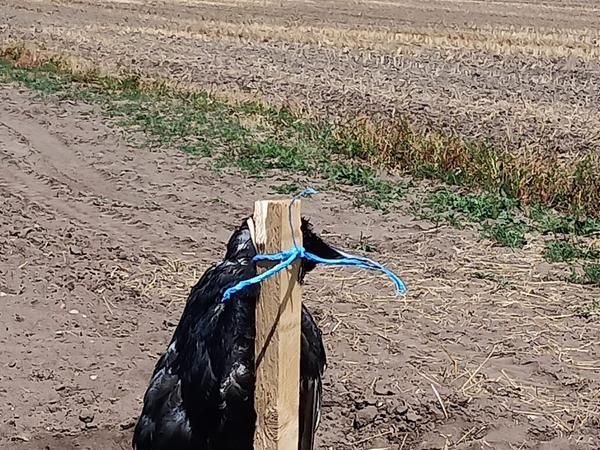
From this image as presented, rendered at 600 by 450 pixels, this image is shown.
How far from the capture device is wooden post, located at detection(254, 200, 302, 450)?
2516mm

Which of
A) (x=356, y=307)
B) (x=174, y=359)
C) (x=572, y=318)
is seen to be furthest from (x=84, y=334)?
(x=572, y=318)

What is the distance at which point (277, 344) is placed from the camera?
2574 millimetres

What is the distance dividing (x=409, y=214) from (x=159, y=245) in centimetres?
222

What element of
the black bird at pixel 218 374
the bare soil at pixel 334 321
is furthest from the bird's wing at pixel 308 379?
the bare soil at pixel 334 321

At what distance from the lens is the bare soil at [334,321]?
4.97 metres

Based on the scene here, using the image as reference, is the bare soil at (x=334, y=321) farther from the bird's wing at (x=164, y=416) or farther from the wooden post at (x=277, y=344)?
the wooden post at (x=277, y=344)

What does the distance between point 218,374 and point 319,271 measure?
4038 millimetres

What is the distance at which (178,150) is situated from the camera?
10539mm

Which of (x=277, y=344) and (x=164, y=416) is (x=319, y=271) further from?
(x=277, y=344)

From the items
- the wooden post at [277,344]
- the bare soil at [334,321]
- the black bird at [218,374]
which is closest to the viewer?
the wooden post at [277,344]

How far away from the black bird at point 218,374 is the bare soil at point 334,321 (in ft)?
5.03

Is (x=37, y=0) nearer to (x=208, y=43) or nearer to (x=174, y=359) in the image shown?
(x=208, y=43)

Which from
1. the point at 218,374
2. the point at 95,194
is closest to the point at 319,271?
the point at 95,194

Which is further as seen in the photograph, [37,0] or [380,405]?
[37,0]
